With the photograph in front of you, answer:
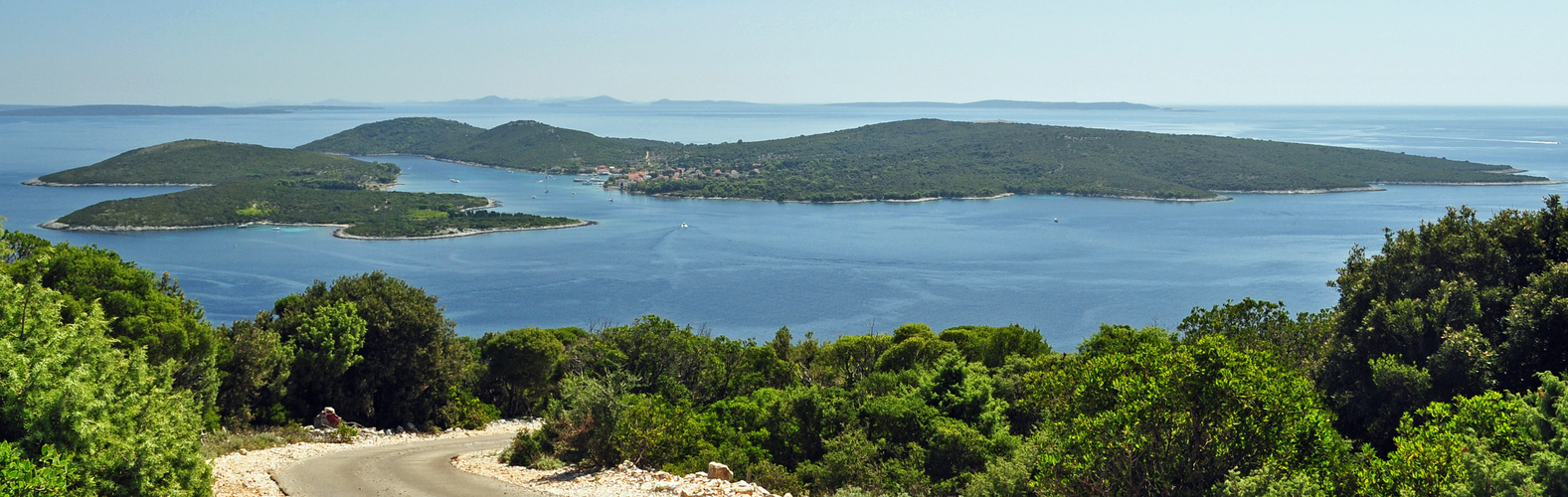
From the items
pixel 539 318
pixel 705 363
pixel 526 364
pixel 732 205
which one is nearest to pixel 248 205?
pixel 732 205

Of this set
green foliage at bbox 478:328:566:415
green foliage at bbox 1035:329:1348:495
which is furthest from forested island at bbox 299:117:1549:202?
green foliage at bbox 1035:329:1348:495

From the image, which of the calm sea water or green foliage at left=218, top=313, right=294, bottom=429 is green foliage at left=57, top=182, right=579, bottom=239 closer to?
the calm sea water

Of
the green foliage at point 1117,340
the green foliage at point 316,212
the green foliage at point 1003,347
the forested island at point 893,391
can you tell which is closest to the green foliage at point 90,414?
the forested island at point 893,391

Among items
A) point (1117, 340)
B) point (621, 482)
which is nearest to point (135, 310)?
point (621, 482)

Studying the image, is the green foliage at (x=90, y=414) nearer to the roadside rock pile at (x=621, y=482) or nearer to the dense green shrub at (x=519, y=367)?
the roadside rock pile at (x=621, y=482)

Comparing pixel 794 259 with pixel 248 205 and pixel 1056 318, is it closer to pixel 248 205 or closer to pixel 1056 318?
pixel 1056 318
